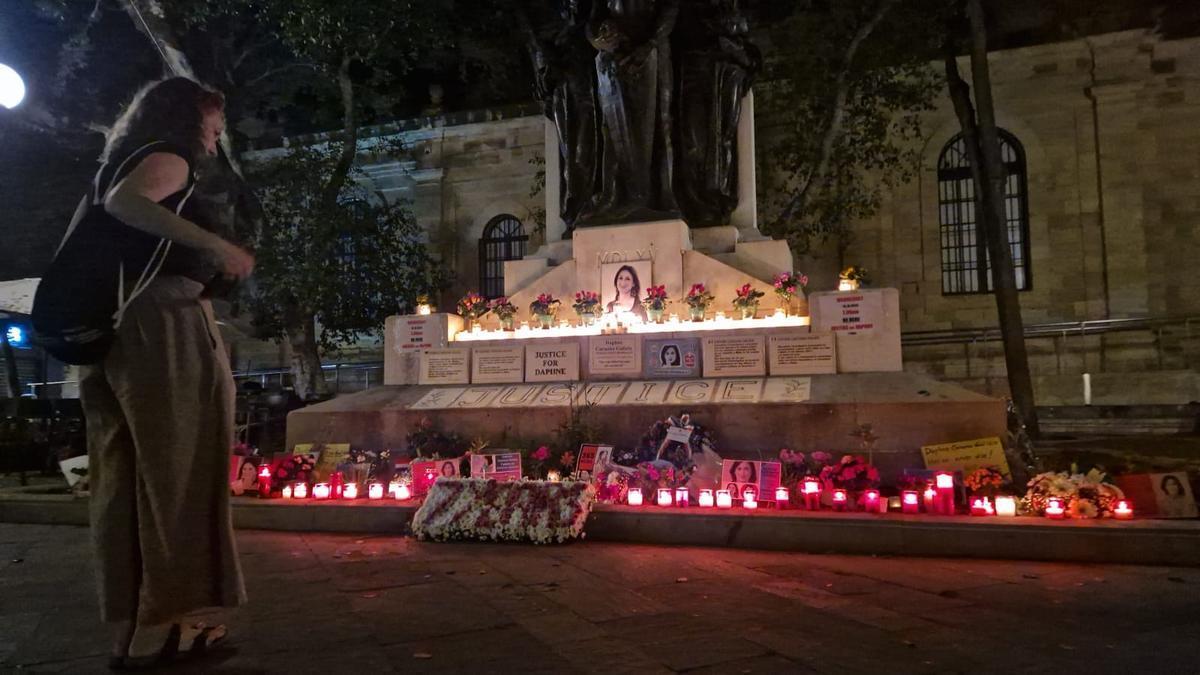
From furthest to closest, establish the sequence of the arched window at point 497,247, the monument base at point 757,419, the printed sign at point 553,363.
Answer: the arched window at point 497,247 < the printed sign at point 553,363 < the monument base at point 757,419

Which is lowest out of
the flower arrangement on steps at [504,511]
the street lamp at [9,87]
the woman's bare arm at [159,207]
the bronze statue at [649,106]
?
the flower arrangement on steps at [504,511]

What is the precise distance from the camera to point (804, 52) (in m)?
15.9

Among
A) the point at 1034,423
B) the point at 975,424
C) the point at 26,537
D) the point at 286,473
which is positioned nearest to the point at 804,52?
the point at 1034,423

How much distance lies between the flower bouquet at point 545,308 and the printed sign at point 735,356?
7.00ft

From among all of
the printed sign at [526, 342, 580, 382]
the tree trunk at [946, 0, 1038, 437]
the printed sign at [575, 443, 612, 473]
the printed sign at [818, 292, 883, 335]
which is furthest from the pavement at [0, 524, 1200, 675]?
the tree trunk at [946, 0, 1038, 437]

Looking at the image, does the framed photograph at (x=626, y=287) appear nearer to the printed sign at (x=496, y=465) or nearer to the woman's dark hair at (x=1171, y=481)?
the printed sign at (x=496, y=465)

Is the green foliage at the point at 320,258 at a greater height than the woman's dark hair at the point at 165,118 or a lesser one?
greater

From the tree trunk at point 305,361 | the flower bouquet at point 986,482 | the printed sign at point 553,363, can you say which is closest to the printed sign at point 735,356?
the printed sign at point 553,363

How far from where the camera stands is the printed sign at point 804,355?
7.60m

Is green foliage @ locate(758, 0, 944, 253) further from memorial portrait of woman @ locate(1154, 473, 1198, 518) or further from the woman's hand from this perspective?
the woman's hand

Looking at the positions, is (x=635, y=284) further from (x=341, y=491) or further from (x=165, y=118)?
(x=165, y=118)

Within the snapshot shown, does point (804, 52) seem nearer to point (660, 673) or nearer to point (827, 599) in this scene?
point (827, 599)

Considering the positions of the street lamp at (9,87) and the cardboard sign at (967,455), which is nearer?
the cardboard sign at (967,455)

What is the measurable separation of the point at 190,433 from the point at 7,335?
14.1 metres
